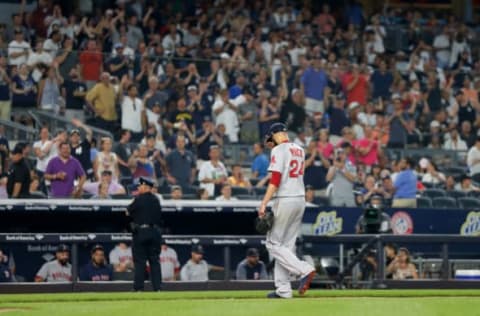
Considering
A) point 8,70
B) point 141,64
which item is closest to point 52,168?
point 8,70

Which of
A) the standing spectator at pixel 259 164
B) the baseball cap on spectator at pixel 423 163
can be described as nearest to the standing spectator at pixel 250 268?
the standing spectator at pixel 259 164

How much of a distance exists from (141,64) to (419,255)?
224 inches

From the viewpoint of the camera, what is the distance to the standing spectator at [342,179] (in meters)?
21.3

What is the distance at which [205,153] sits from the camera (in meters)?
22.1

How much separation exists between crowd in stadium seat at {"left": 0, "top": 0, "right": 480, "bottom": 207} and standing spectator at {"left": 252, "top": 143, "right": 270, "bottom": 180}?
0.02 metres

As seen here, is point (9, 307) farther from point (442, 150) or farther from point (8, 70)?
point (442, 150)

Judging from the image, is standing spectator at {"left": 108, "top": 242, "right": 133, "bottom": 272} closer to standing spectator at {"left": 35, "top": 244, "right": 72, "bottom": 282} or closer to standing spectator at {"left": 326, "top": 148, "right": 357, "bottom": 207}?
standing spectator at {"left": 35, "top": 244, "right": 72, "bottom": 282}

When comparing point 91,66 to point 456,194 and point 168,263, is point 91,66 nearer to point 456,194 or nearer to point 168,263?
point 168,263

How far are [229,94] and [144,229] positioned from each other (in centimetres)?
718

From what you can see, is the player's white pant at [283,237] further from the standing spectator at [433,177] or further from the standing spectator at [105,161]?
the standing spectator at [433,177]

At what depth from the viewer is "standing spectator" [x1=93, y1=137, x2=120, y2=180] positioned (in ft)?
65.5

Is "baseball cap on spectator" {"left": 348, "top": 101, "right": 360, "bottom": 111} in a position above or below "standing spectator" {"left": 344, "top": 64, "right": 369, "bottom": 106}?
below

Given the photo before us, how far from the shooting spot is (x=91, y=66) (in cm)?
2192

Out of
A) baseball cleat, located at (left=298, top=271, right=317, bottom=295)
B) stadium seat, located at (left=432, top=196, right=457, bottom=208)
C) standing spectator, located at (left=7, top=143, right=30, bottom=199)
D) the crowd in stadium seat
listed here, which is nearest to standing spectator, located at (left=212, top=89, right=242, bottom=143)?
the crowd in stadium seat
